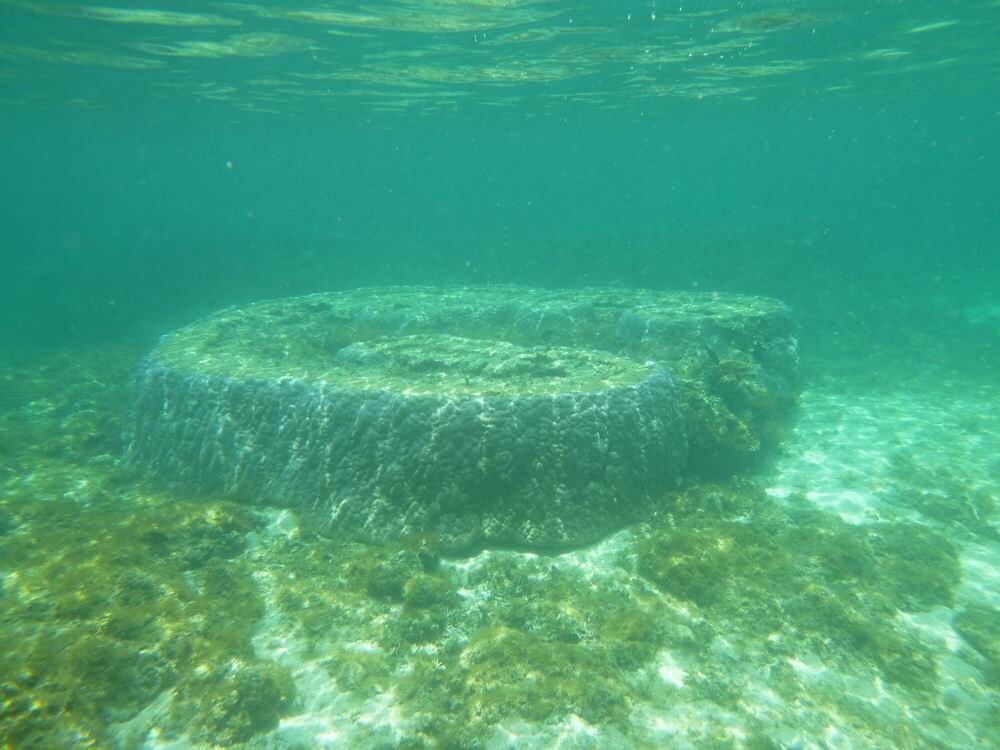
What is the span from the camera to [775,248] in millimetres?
33312

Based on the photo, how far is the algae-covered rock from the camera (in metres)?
8.98

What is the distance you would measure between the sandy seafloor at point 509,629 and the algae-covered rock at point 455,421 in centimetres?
66

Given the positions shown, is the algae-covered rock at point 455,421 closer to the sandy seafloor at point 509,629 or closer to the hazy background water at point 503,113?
the sandy seafloor at point 509,629

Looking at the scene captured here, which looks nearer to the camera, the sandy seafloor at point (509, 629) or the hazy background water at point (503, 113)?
the sandy seafloor at point (509, 629)

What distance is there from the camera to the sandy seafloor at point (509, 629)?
5750 mm

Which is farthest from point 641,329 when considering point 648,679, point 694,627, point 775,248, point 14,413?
point 775,248

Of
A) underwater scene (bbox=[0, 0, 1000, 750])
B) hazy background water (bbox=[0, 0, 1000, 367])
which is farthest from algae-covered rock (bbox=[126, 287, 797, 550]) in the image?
hazy background water (bbox=[0, 0, 1000, 367])

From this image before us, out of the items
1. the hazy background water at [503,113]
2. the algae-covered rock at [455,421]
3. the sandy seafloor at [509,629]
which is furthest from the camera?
the hazy background water at [503,113]

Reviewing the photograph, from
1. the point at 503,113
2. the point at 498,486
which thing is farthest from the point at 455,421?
the point at 503,113

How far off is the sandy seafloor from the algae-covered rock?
2.15 ft

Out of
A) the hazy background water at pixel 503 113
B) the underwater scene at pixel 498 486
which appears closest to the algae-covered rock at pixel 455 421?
the underwater scene at pixel 498 486

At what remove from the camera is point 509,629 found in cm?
706

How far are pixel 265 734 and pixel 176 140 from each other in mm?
70181

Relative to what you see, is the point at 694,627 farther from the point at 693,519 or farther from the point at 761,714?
the point at 693,519
